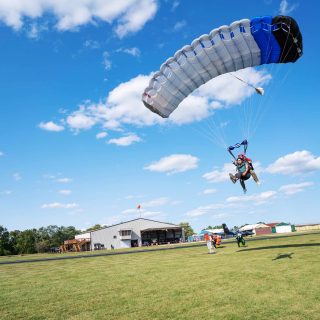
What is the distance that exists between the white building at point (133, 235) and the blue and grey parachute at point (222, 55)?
6282 centimetres

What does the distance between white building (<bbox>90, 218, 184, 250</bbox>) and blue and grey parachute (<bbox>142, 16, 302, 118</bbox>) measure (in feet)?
206

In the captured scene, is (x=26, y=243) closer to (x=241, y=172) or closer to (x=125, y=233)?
(x=125, y=233)

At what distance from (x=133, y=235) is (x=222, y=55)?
67349mm

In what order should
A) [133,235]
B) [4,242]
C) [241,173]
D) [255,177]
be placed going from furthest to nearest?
[4,242]
[133,235]
[241,173]
[255,177]

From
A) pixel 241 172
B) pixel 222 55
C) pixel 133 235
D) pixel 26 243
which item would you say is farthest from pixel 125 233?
pixel 222 55

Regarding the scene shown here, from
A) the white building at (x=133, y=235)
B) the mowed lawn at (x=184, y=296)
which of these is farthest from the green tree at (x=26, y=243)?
the mowed lawn at (x=184, y=296)

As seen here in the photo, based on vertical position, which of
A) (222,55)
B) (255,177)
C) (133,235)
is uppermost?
(222,55)

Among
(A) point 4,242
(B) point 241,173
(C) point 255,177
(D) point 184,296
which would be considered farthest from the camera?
(A) point 4,242

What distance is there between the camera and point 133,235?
261 ft

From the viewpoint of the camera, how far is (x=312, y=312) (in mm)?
7496

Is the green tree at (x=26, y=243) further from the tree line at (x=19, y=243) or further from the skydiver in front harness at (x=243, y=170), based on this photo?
the skydiver in front harness at (x=243, y=170)

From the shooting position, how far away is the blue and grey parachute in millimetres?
15547

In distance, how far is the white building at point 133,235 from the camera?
78188mm

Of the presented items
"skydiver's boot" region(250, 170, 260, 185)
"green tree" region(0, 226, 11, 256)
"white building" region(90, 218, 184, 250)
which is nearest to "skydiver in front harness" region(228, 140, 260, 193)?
"skydiver's boot" region(250, 170, 260, 185)
